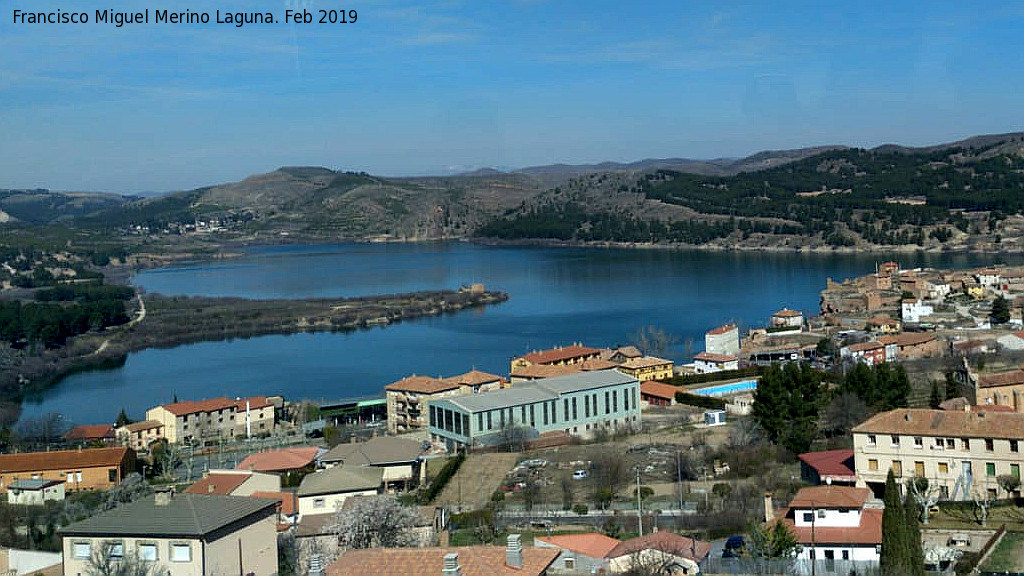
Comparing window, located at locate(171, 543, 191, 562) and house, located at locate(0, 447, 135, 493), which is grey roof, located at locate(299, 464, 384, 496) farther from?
house, located at locate(0, 447, 135, 493)

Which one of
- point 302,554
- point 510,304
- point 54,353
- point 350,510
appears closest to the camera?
point 302,554

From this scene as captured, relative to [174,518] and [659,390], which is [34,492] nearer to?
[174,518]

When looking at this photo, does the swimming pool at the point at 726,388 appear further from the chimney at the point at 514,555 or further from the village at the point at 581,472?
the chimney at the point at 514,555

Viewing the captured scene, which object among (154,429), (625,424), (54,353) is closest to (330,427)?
(154,429)

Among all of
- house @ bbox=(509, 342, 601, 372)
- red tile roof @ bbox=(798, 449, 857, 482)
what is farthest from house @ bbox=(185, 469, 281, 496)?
house @ bbox=(509, 342, 601, 372)

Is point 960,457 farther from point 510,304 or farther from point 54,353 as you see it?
point 510,304

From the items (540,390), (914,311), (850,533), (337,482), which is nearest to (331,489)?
(337,482)
